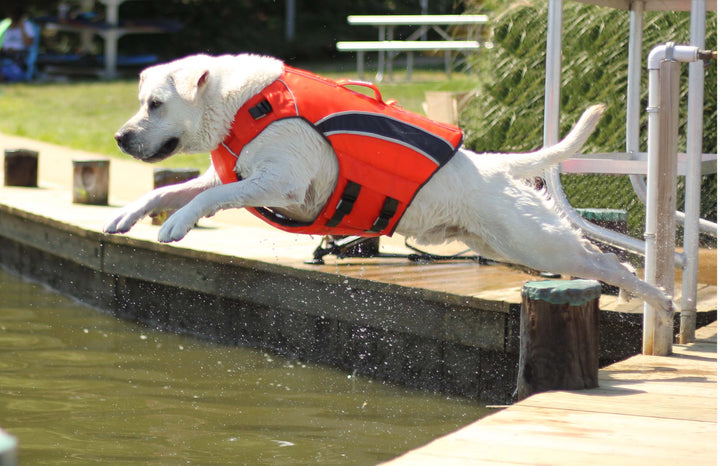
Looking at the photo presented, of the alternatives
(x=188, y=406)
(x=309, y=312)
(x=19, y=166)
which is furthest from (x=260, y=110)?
(x=19, y=166)

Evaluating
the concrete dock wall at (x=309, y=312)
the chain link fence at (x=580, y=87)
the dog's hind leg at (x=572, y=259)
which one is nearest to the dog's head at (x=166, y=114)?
the dog's hind leg at (x=572, y=259)

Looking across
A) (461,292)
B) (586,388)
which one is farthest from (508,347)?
(586,388)

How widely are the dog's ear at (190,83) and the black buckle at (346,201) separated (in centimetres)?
64

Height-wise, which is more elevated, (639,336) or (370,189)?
(370,189)

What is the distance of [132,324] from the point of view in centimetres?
679

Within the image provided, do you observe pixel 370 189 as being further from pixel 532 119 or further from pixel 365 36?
pixel 365 36

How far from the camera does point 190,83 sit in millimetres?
3723

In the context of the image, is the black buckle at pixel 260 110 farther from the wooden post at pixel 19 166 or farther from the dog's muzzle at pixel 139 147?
the wooden post at pixel 19 166

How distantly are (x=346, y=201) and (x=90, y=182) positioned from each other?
464 cm

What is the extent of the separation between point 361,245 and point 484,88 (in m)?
3.54

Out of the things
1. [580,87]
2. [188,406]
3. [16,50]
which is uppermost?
[16,50]

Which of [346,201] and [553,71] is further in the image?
[553,71]

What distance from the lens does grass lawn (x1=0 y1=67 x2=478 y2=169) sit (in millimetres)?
12938

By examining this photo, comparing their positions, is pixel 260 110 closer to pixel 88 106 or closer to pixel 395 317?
pixel 395 317
